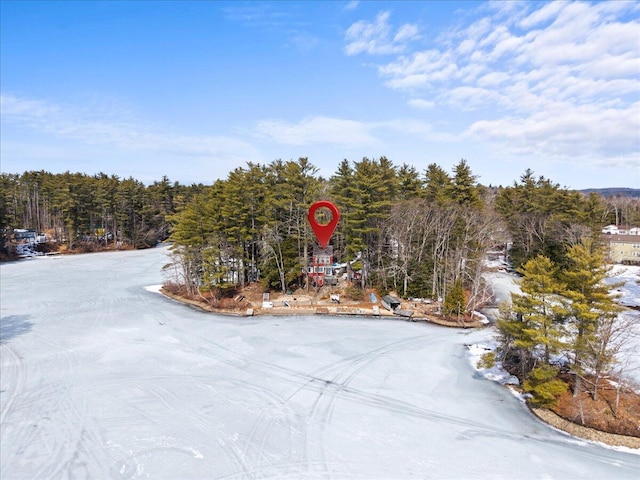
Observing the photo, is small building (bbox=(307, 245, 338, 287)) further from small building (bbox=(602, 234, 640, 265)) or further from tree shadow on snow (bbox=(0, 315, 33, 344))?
small building (bbox=(602, 234, 640, 265))

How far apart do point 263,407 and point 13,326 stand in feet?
50.6

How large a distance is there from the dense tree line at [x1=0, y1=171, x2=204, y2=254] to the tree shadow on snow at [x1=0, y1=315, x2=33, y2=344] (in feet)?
72.2

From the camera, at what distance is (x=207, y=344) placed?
16.4m

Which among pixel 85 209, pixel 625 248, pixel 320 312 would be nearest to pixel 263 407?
pixel 320 312

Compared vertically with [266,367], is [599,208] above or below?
above

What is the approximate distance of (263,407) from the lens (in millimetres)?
11000

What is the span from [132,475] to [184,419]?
89.6 inches

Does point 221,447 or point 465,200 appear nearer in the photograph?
point 221,447

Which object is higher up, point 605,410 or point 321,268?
point 321,268

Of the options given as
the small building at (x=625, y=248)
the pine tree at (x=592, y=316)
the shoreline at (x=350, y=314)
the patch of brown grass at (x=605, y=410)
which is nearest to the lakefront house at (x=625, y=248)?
the small building at (x=625, y=248)

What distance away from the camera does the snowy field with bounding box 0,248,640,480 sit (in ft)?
27.8

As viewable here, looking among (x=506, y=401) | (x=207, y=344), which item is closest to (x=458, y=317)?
(x=506, y=401)

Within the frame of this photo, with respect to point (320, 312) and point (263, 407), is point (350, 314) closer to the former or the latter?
point (320, 312)

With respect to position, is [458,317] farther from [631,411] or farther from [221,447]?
[221,447]
